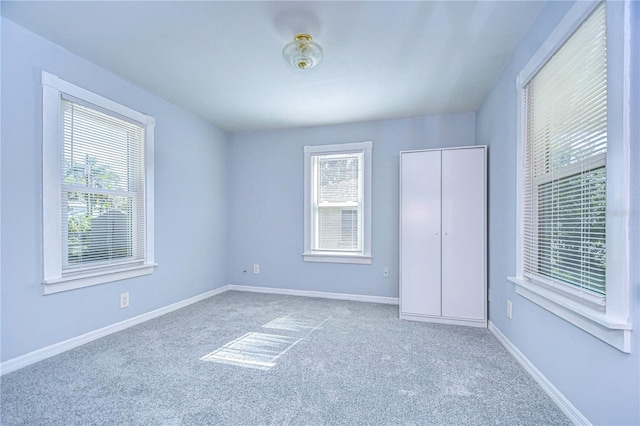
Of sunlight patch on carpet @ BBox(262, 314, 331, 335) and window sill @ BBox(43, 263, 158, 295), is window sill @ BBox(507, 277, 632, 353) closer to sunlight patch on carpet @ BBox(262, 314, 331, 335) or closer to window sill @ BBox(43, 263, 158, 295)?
sunlight patch on carpet @ BBox(262, 314, 331, 335)

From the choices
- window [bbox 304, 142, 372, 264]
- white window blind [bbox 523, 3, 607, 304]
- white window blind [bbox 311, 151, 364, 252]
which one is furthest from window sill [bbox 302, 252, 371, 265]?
white window blind [bbox 523, 3, 607, 304]

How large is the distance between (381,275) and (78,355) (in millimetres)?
3216

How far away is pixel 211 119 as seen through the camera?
4141mm

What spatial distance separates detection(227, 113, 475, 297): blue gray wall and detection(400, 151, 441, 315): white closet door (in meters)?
0.62

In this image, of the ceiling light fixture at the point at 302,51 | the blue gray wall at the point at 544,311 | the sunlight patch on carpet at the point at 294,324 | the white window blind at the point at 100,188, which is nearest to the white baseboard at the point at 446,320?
the blue gray wall at the point at 544,311

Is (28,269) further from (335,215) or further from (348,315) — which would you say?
(335,215)

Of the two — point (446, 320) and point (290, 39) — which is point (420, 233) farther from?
point (290, 39)

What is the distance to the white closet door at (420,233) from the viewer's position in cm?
325

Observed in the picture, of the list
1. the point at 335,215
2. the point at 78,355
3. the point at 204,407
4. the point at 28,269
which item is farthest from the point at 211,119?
the point at 204,407

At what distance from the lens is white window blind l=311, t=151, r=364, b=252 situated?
13.7ft

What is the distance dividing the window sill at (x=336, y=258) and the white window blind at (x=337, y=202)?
0.39 feet

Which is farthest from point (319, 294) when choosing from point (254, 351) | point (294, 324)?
point (254, 351)

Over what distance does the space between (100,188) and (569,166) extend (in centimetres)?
365

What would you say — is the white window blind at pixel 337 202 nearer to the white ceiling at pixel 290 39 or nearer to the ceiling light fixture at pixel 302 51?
the white ceiling at pixel 290 39
